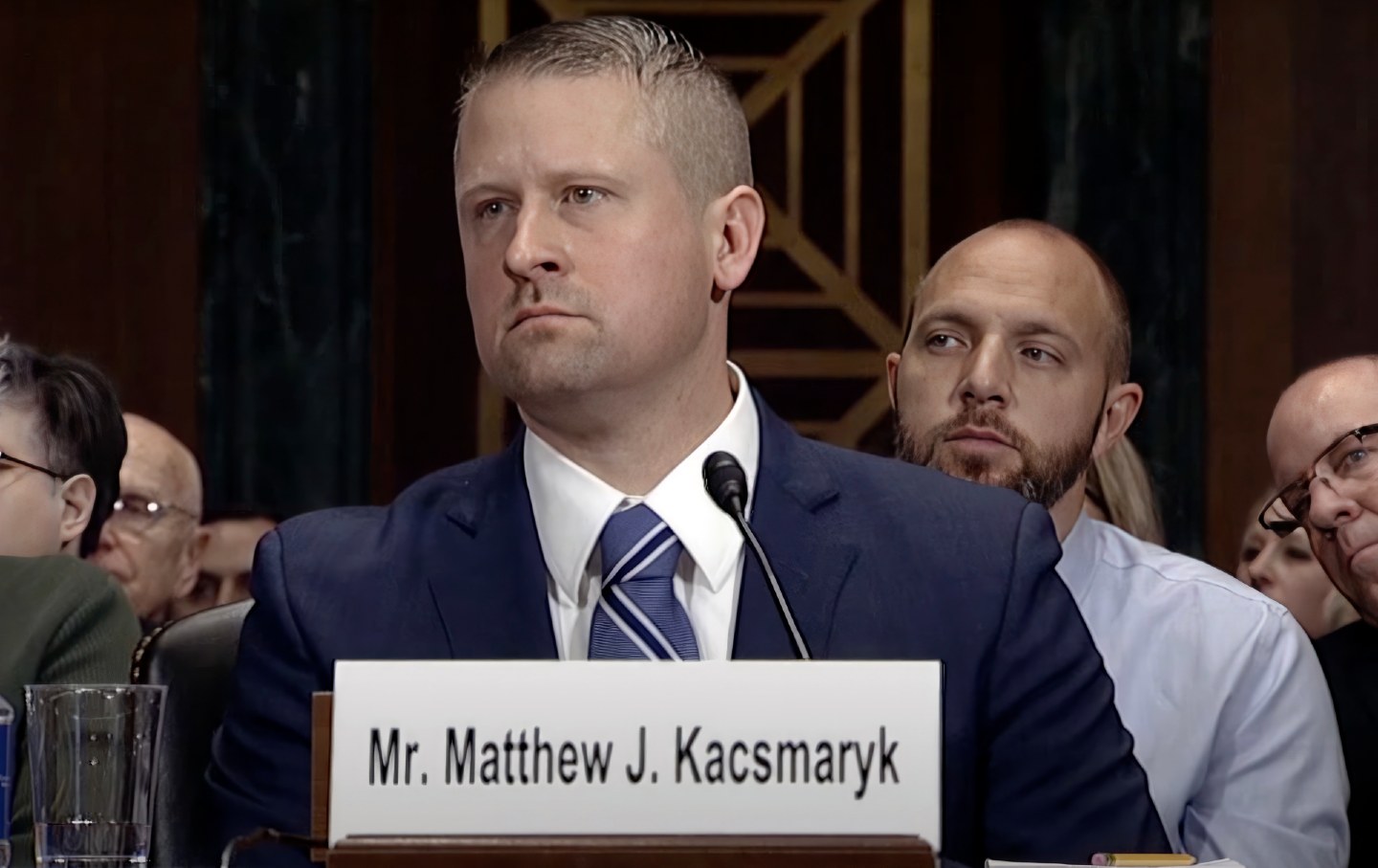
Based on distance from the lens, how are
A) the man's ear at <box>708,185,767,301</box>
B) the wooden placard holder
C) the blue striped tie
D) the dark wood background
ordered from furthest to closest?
the dark wood background → the man's ear at <box>708,185,767,301</box> → the blue striped tie → the wooden placard holder

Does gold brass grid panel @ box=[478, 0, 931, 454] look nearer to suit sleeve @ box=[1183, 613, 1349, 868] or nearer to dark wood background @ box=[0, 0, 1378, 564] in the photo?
dark wood background @ box=[0, 0, 1378, 564]

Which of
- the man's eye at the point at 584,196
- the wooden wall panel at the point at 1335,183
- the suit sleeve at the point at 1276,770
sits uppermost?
the wooden wall panel at the point at 1335,183

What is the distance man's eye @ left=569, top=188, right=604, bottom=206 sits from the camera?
6.88 feet

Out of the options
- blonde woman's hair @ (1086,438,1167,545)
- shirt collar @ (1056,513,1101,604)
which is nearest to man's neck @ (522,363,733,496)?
shirt collar @ (1056,513,1101,604)

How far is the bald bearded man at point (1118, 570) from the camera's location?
2.53m

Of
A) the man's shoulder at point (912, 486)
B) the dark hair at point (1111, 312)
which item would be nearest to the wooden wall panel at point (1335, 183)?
the dark hair at point (1111, 312)

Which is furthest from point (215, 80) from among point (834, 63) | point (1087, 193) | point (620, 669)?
point (620, 669)

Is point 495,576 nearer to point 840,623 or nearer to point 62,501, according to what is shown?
point 840,623

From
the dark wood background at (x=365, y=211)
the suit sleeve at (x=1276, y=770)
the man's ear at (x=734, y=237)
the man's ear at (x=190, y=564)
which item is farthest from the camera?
the dark wood background at (x=365, y=211)

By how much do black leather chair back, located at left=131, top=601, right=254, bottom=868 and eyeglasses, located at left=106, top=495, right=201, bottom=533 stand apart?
1.89 meters

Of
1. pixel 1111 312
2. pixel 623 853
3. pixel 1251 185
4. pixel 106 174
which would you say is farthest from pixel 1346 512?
pixel 106 174

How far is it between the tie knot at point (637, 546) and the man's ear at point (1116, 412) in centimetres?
119

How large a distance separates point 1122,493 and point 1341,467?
0.64 meters

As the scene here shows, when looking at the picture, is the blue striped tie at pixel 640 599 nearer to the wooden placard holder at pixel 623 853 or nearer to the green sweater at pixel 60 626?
the wooden placard holder at pixel 623 853
